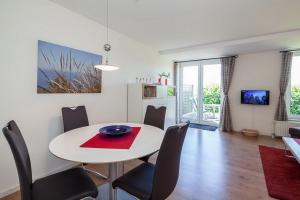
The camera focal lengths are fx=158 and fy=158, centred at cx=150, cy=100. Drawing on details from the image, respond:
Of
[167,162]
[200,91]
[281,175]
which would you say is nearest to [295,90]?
[200,91]

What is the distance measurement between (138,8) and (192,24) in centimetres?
110

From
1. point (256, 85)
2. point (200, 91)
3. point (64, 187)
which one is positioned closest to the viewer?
point (64, 187)

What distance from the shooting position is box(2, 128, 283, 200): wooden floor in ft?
6.34

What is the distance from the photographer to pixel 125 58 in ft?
11.7

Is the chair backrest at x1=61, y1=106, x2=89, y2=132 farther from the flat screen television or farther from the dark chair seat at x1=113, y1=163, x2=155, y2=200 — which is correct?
the flat screen television

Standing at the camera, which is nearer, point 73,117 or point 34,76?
point 34,76

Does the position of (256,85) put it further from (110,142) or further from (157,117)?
(110,142)

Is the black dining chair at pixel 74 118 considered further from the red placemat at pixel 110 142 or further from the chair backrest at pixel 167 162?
the chair backrest at pixel 167 162

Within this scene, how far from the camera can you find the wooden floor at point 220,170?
1933mm

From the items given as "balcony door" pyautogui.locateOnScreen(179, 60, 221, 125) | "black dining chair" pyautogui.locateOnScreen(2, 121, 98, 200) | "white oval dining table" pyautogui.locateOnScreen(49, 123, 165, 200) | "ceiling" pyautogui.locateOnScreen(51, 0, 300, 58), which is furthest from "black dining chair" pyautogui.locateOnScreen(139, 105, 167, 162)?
"balcony door" pyautogui.locateOnScreen(179, 60, 221, 125)

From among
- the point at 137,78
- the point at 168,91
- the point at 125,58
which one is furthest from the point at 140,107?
the point at 168,91

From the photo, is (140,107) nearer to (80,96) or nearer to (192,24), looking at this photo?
(80,96)

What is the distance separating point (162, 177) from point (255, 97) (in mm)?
4586

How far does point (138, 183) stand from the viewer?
51.3 inches
